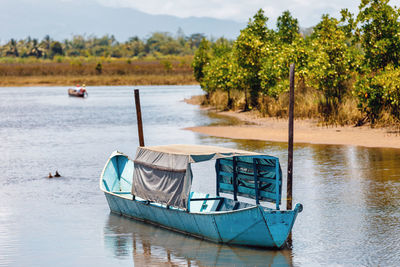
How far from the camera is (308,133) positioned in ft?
112

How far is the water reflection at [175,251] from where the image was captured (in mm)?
13336

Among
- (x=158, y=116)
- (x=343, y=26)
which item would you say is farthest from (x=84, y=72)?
(x=343, y=26)

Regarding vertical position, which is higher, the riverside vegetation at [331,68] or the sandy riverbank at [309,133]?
the riverside vegetation at [331,68]

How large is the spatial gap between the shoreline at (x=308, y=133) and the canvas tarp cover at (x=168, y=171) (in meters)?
15.5

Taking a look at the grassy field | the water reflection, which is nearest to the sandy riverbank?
the water reflection

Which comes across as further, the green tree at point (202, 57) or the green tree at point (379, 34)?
the green tree at point (202, 57)

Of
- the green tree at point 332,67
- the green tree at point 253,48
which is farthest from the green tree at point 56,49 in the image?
the green tree at point 332,67

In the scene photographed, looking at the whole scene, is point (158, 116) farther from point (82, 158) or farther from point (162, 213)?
point (162, 213)

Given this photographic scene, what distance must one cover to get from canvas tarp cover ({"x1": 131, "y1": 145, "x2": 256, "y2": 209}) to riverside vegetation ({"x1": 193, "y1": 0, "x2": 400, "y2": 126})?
1770cm

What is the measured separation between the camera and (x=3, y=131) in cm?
4272

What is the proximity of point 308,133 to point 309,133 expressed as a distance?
0.19ft

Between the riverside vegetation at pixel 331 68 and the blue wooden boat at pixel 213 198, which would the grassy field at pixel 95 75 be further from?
the blue wooden boat at pixel 213 198

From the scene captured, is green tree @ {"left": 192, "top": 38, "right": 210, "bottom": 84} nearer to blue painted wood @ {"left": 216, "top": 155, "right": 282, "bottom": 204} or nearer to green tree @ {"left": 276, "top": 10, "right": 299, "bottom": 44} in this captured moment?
green tree @ {"left": 276, "top": 10, "right": 299, "bottom": 44}

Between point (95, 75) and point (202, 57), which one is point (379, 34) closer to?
point (202, 57)
